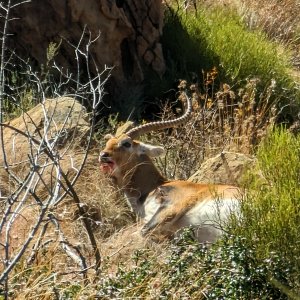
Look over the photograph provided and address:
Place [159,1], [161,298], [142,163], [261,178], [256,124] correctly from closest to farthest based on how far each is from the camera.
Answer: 1. [161,298]
2. [261,178]
3. [142,163]
4. [256,124]
5. [159,1]

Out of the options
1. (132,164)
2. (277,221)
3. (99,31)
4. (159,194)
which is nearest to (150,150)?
(132,164)

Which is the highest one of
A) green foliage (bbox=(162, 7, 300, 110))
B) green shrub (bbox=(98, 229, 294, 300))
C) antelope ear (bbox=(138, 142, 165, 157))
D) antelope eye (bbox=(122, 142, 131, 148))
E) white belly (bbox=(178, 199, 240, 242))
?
green foliage (bbox=(162, 7, 300, 110))

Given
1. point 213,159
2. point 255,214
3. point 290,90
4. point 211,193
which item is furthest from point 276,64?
point 255,214

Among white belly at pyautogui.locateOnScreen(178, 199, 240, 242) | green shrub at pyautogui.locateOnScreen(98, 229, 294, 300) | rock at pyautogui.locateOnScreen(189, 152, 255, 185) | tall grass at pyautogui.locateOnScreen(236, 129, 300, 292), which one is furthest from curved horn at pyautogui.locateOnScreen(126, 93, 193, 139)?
green shrub at pyautogui.locateOnScreen(98, 229, 294, 300)

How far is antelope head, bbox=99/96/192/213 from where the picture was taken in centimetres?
1034

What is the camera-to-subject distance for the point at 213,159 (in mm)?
10844

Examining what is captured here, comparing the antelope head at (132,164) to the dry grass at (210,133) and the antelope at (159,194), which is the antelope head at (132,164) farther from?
the dry grass at (210,133)

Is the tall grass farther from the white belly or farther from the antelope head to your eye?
the antelope head

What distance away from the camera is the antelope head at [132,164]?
10344 mm

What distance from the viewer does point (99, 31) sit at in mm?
12914

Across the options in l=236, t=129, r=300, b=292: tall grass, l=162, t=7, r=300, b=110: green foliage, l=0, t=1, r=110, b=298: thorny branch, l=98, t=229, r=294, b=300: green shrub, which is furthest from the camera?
l=162, t=7, r=300, b=110: green foliage

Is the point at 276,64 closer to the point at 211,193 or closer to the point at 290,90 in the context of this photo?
the point at 290,90

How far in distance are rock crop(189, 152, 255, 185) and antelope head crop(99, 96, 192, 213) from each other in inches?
19.0

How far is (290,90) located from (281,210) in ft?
23.7
